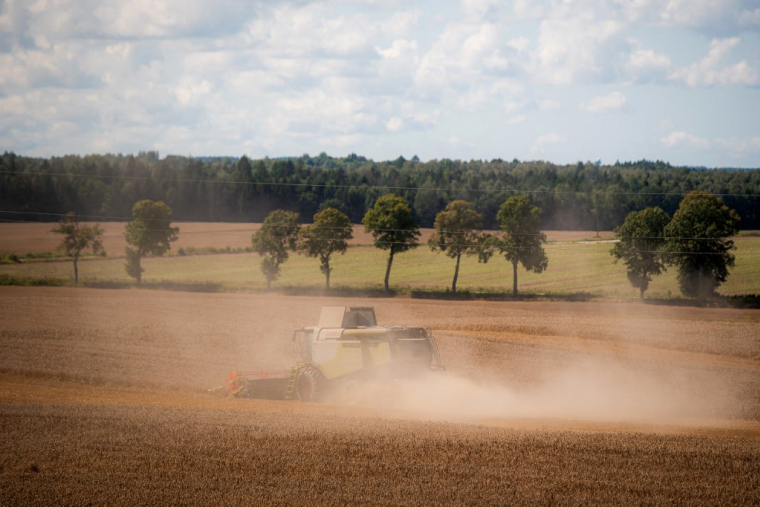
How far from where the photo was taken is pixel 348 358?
2186 cm

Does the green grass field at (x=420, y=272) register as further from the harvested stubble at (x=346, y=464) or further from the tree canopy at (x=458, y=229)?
the harvested stubble at (x=346, y=464)

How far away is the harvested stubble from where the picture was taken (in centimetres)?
1258

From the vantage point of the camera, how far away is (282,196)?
11350cm

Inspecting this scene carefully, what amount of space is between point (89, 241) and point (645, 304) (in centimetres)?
5456

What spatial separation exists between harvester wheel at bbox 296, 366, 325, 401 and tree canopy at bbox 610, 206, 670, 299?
48.1 m

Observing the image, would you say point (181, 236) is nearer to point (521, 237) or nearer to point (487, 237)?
point (487, 237)

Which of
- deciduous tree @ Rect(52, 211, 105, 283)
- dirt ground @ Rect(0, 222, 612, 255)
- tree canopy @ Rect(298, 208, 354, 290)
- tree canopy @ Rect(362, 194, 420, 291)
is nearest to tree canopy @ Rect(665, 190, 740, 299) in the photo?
dirt ground @ Rect(0, 222, 612, 255)

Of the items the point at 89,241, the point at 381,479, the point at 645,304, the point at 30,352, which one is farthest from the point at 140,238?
the point at 381,479

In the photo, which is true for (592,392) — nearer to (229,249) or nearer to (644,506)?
(644,506)

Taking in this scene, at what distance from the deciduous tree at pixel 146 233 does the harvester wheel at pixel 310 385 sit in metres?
52.2

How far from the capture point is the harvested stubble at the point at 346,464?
12.6 m

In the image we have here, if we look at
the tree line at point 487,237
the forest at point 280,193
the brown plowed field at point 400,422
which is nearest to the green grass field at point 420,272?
the tree line at point 487,237

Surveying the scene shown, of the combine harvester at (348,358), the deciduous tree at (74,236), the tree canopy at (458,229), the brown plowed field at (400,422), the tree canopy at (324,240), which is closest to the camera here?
the brown plowed field at (400,422)

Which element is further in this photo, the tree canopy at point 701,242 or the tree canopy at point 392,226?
the tree canopy at point 392,226
